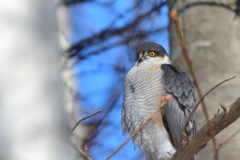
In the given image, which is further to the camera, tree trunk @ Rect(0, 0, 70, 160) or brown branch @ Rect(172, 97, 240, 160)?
brown branch @ Rect(172, 97, 240, 160)

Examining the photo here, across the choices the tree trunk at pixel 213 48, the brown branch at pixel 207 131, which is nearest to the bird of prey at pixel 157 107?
the tree trunk at pixel 213 48

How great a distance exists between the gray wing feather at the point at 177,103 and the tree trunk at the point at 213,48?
1.69 ft

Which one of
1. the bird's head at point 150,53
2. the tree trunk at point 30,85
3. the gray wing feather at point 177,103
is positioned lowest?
the gray wing feather at point 177,103

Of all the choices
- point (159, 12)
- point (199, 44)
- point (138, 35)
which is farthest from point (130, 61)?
point (199, 44)

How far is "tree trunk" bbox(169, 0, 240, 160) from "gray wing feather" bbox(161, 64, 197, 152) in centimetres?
52

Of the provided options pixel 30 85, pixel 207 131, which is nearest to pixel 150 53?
Answer: pixel 207 131

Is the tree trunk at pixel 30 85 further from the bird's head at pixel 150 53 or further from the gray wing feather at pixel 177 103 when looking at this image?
the bird's head at pixel 150 53

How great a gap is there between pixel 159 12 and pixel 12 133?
6.20 m

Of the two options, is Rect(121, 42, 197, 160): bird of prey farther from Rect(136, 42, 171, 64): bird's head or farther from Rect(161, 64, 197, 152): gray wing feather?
Rect(136, 42, 171, 64): bird's head

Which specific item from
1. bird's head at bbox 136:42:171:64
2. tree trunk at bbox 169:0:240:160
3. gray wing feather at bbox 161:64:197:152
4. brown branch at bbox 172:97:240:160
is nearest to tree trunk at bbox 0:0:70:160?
brown branch at bbox 172:97:240:160

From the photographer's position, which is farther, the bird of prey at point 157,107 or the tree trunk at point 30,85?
the bird of prey at point 157,107

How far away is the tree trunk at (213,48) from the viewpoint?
4469 mm

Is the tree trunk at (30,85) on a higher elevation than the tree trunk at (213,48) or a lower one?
higher

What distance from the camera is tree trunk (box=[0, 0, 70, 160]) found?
136 cm
